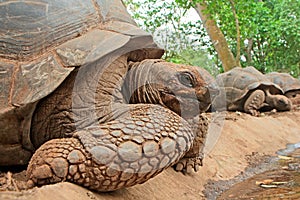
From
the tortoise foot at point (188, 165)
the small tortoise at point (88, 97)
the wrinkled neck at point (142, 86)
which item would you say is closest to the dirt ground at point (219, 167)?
the tortoise foot at point (188, 165)

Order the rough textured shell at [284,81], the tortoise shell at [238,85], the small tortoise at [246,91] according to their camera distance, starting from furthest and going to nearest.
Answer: the rough textured shell at [284,81] < the tortoise shell at [238,85] < the small tortoise at [246,91]

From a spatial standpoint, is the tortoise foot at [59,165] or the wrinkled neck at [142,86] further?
the wrinkled neck at [142,86]

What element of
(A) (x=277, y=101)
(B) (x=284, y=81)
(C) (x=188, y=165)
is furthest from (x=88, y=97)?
(B) (x=284, y=81)

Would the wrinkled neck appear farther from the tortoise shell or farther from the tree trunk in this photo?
the tree trunk

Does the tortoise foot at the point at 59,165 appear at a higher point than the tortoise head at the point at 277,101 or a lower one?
higher

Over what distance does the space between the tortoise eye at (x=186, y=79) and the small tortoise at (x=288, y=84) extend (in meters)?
8.23

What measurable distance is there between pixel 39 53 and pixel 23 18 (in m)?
0.27

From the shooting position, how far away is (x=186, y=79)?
2672 mm

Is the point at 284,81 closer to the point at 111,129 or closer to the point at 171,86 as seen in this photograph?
the point at 171,86

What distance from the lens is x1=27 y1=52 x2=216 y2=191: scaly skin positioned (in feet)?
6.77

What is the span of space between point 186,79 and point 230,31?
9.04 m

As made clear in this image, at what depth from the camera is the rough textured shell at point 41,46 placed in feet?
7.39

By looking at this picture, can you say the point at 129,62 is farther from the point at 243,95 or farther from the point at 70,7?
the point at 243,95

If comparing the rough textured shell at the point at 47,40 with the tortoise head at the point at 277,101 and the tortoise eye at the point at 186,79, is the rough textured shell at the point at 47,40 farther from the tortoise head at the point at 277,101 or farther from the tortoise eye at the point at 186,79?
the tortoise head at the point at 277,101
